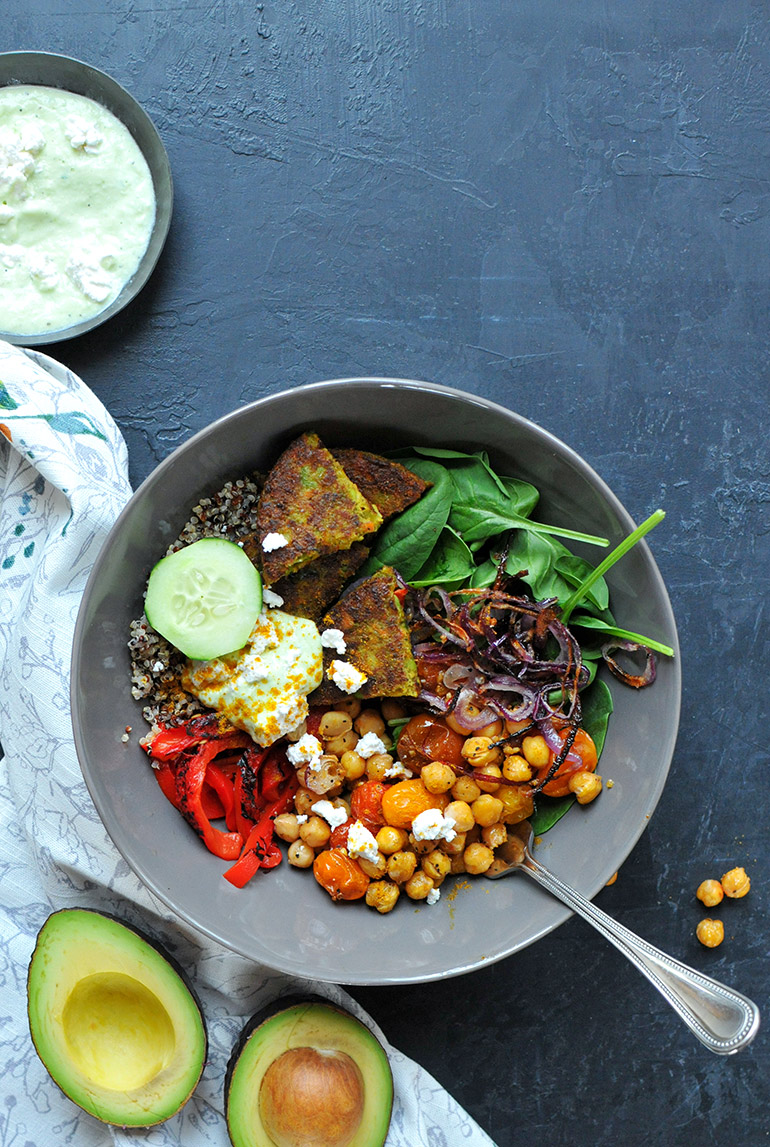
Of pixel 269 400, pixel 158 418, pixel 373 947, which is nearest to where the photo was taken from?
pixel 269 400

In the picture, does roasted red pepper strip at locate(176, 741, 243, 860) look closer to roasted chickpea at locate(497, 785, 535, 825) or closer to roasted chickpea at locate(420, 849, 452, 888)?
roasted chickpea at locate(420, 849, 452, 888)

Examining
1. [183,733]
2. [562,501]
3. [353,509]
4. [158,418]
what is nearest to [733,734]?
[562,501]

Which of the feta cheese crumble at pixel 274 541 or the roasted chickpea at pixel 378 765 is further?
the roasted chickpea at pixel 378 765

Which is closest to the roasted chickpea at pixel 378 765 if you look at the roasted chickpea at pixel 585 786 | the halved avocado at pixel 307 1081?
the roasted chickpea at pixel 585 786

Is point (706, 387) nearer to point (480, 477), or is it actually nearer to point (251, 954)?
point (480, 477)

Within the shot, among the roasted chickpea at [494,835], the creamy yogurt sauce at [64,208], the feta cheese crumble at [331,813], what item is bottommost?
the roasted chickpea at [494,835]

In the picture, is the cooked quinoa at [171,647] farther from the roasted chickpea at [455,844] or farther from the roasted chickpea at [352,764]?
the roasted chickpea at [455,844]
